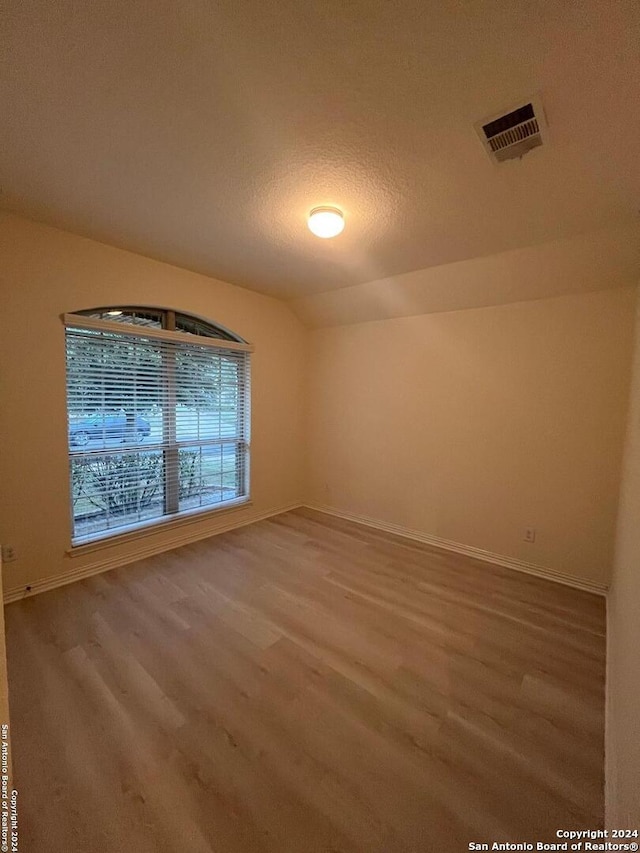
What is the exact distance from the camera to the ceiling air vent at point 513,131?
126cm

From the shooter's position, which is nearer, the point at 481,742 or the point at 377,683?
the point at 481,742

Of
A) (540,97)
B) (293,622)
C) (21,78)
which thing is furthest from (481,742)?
(21,78)

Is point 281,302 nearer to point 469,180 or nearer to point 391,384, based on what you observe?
point 391,384

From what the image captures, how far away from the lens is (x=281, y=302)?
3992 millimetres

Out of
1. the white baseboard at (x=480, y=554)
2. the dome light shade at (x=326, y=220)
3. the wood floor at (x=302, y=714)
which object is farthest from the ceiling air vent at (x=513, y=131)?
the white baseboard at (x=480, y=554)

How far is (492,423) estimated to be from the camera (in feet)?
9.90

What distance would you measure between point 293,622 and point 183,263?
3.06 m

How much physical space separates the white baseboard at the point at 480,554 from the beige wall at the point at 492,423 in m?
0.05

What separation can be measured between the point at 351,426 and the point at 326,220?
2.46 m

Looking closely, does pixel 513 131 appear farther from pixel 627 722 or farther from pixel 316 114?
pixel 627 722

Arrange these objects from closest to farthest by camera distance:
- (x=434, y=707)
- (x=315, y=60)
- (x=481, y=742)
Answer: (x=315, y=60), (x=481, y=742), (x=434, y=707)

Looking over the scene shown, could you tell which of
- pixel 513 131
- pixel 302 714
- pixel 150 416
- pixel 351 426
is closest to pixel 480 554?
pixel 351 426

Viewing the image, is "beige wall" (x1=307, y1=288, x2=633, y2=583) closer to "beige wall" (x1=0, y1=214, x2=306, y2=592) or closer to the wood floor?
the wood floor

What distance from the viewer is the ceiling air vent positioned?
126 cm
